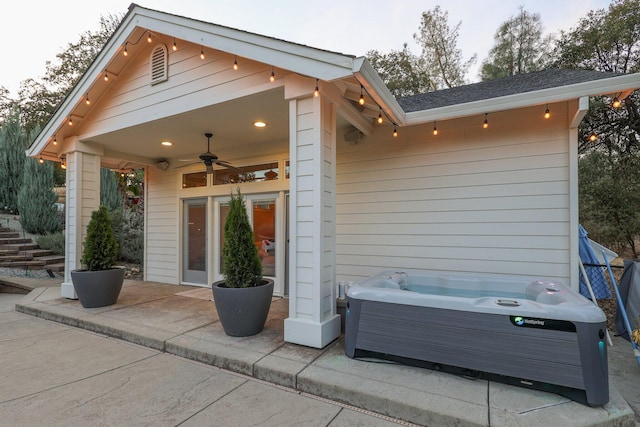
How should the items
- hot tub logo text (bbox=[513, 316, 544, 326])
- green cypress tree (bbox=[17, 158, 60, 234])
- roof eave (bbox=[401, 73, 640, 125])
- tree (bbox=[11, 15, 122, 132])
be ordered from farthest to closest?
tree (bbox=[11, 15, 122, 132]) < green cypress tree (bbox=[17, 158, 60, 234]) < roof eave (bbox=[401, 73, 640, 125]) < hot tub logo text (bbox=[513, 316, 544, 326])

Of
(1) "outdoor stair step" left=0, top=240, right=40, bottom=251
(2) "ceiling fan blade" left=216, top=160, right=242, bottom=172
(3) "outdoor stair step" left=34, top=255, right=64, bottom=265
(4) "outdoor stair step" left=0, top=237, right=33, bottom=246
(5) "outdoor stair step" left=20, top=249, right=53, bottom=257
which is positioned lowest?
(3) "outdoor stair step" left=34, top=255, right=64, bottom=265

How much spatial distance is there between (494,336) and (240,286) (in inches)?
89.2

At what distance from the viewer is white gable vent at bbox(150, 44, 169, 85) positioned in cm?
381

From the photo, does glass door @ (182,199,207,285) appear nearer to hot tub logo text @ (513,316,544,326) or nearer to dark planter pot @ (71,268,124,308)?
dark planter pot @ (71,268,124,308)

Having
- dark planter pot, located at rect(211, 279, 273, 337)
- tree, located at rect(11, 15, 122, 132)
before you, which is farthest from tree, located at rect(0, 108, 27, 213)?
dark planter pot, located at rect(211, 279, 273, 337)

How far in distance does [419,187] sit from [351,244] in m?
1.21

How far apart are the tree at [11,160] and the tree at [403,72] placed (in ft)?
38.3

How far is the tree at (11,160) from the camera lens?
8.97m

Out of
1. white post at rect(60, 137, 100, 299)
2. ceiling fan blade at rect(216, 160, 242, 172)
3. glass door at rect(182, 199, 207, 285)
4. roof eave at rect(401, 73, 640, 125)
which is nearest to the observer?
roof eave at rect(401, 73, 640, 125)

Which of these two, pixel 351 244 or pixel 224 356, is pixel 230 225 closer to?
pixel 224 356

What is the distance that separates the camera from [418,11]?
11539 millimetres

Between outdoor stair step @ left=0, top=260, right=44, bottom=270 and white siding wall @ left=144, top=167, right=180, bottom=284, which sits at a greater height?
white siding wall @ left=144, top=167, right=180, bottom=284

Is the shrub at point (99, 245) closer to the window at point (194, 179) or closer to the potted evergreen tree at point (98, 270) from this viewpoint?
the potted evergreen tree at point (98, 270)

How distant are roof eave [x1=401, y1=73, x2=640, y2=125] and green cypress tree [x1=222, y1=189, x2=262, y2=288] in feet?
7.05
